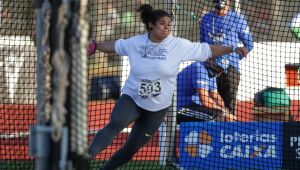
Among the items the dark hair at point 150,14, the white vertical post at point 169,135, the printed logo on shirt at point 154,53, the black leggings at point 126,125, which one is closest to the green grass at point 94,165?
the white vertical post at point 169,135

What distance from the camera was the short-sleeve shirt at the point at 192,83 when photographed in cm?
853

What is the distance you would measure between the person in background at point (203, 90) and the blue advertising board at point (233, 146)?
48 centimetres

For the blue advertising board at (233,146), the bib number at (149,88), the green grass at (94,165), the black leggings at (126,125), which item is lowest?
the green grass at (94,165)

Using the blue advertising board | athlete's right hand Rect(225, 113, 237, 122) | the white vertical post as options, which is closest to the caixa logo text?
the blue advertising board

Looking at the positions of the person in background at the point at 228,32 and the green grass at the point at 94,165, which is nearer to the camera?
the green grass at the point at 94,165

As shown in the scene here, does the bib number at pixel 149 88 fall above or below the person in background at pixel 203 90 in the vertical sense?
above

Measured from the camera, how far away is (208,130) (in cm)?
802

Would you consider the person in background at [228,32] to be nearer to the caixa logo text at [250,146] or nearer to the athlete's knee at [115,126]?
the caixa logo text at [250,146]

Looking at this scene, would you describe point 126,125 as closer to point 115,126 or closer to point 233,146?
point 115,126

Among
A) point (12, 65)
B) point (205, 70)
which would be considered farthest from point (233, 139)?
point (12, 65)

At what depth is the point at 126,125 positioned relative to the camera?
645 cm

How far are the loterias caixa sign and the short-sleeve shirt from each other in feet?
2.08

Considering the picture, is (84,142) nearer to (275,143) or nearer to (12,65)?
(275,143)

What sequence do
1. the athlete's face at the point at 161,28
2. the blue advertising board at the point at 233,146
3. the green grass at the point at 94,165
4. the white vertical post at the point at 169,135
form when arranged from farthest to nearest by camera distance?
1. the white vertical post at the point at 169,135
2. the blue advertising board at the point at 233,146
3. the green grass at the point at 94,165
4. the athlete's face at the point at 161,28
